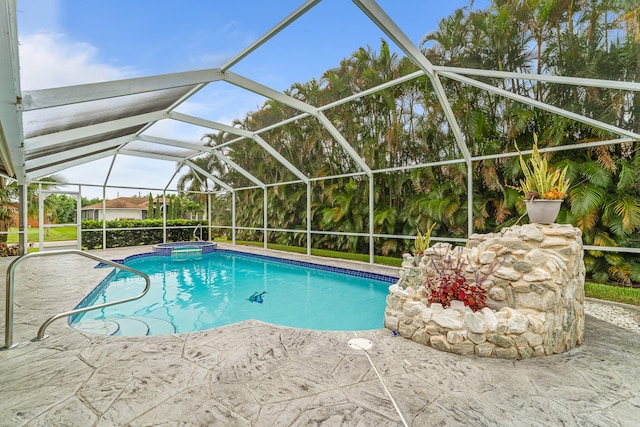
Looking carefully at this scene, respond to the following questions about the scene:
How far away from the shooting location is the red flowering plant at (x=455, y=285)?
3.39 meters

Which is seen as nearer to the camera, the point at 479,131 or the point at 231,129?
the point at 479,131

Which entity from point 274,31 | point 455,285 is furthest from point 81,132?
point 455,285

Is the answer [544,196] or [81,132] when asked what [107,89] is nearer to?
[81,132]

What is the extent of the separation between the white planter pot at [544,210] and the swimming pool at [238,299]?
2.91 m

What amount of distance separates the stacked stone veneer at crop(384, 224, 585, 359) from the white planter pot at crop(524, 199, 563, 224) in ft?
0.27

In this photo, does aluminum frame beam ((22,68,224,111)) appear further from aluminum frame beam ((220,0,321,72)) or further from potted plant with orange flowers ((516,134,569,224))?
potted plant with orange flowers ((516,134,569,224))

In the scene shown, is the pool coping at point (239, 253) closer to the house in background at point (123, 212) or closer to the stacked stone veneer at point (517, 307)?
the stacked stone veneer at point (517, 307)

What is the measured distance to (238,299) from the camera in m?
6.52

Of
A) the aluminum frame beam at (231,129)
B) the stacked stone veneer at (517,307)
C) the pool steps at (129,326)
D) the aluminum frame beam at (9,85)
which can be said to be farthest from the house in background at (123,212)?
the stacked stone veneer at (517,307)

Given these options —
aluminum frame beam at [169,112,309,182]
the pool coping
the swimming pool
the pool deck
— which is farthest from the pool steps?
aluminum frame beam at [169,112,309,182]

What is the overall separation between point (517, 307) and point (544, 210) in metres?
1.18

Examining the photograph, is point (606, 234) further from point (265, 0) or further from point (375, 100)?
point (265, 0)

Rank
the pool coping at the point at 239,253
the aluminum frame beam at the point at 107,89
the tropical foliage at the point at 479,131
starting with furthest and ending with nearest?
the pool coping at the point at 239,253 < the tropical foliage at the point at 479,131 < the aluminum frame beam at the point at 107,89

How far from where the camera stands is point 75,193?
1144cm
